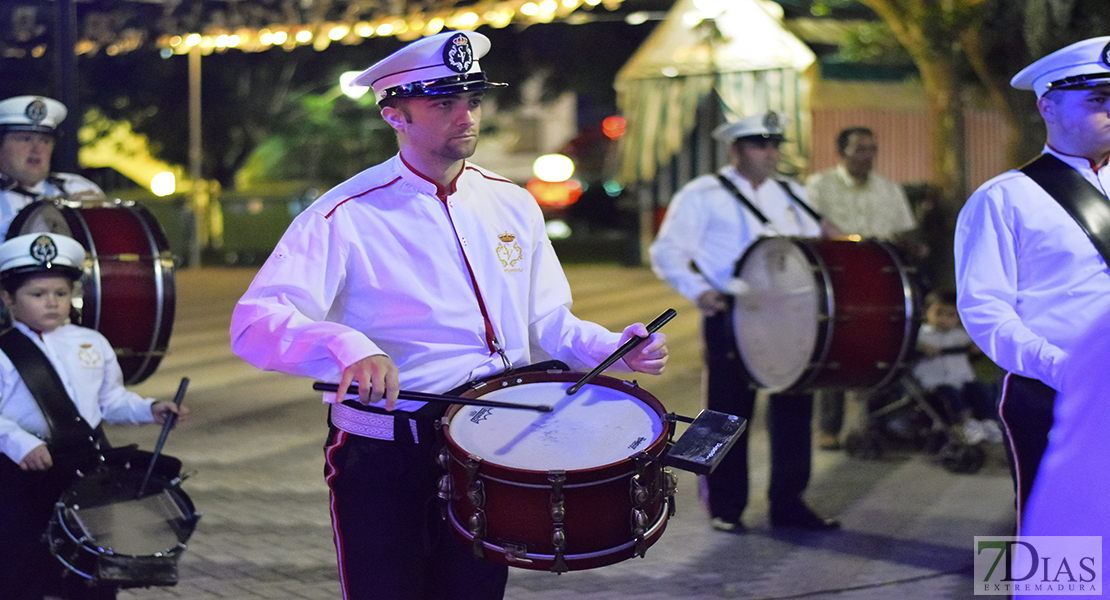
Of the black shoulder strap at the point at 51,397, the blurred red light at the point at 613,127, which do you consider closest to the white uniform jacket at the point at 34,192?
the black shoulder strap at the point at 51,397

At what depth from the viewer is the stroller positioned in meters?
7.79

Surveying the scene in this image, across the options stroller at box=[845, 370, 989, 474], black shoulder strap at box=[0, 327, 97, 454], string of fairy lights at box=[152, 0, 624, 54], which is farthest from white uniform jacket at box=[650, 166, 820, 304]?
string of fairy lights at box=[152, 0, 624, 54]

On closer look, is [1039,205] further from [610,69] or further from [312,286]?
[610,69]

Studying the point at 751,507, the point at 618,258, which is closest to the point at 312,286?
the point at 751,507

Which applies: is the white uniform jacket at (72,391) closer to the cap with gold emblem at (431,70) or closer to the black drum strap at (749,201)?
the cap with gold emblem at (431,70)

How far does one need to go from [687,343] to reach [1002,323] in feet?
28.5

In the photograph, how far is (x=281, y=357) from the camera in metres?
3.05

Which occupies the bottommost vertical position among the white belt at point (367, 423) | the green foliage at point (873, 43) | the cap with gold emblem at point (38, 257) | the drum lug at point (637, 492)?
the drum lug at point (637, 492)

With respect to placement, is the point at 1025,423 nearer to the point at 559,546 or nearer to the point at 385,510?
the point at 559,546

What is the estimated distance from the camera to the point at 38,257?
4984 mm

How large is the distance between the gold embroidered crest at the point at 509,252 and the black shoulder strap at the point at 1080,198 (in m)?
1.66

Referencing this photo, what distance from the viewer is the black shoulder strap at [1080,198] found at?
12.7ft

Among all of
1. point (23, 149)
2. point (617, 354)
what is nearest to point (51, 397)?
point (23, 149)

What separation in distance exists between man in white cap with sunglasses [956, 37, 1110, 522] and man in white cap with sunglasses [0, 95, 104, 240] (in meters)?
4.46
